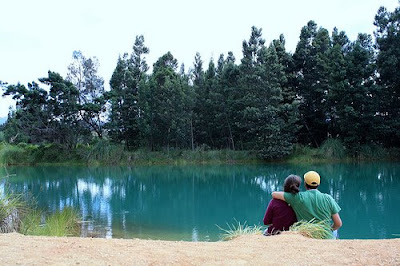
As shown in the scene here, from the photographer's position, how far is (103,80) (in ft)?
94.8

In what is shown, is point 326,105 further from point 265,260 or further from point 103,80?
point 265,260

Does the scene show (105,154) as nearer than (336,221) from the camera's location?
No

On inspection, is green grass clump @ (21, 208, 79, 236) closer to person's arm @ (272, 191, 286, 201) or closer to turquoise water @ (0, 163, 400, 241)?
turquoise water @ (0, 163, 400, 241)

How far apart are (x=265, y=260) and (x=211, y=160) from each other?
21.3m

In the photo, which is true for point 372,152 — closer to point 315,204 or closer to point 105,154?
point 105,154

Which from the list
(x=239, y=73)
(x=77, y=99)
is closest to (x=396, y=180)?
(x=239, y=73)

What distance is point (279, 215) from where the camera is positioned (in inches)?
170

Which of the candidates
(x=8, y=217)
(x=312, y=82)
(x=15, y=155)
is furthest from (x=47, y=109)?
(x=8, y=217)

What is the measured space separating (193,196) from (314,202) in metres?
9.64

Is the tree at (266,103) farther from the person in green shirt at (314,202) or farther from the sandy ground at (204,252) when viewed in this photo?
the sandy ground at (204,252)

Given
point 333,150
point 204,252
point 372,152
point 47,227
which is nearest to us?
point 204,252

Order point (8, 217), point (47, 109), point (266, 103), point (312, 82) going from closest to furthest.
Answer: point (8, 217), point (266, 103), point (312, 82), point (47, 109)

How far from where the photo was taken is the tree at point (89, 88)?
2578 cm

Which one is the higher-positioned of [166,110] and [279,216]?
[166,110]
